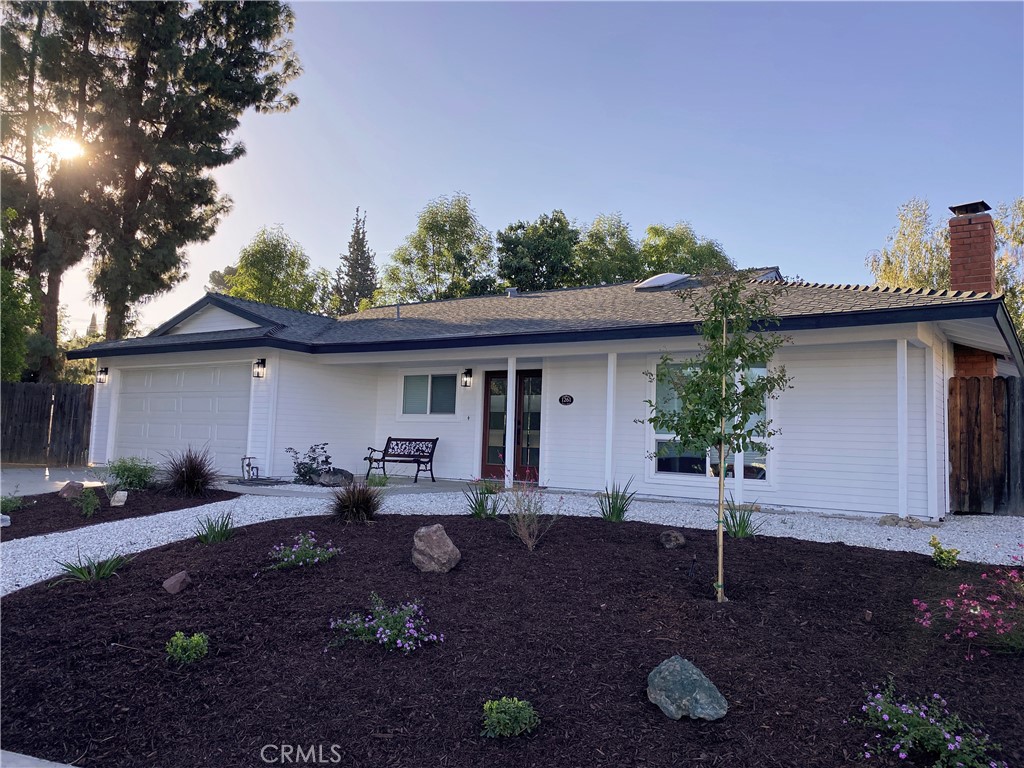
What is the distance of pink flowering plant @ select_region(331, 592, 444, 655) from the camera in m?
3.64

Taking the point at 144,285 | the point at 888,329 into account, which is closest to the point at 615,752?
the point at 888,329

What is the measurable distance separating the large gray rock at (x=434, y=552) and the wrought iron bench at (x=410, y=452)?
616cm

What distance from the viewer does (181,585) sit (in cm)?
456

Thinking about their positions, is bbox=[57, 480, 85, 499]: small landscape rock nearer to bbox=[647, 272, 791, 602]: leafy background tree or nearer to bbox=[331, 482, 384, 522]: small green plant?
bbox=[331, 482, 384, 522]: small green plant

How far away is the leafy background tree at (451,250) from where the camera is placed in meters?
27.6

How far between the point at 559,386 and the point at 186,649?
777 cm

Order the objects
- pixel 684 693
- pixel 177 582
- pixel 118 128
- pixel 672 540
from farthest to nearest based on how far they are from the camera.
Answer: pixel 118 128 → pixel 672 540 → pixel 177 582 → pixel 684 693

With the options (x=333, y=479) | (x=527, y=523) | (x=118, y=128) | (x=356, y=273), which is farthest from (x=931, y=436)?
(x=356, y=273)

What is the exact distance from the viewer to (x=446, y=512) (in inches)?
286

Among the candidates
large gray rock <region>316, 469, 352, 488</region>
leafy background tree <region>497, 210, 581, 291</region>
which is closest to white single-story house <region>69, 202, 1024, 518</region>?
large gray rock <region>316, 469, 352, 488</region>

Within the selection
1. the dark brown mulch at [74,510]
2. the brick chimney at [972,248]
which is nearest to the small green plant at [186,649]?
the dark brown mulch at [74,510]

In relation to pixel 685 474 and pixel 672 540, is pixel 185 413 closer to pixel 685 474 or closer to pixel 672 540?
pixel 685 474

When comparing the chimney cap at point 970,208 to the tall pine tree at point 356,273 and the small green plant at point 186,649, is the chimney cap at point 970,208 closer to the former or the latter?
the small green plant at point 186,649

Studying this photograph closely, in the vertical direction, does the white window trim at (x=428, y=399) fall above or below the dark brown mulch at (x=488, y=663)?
above
